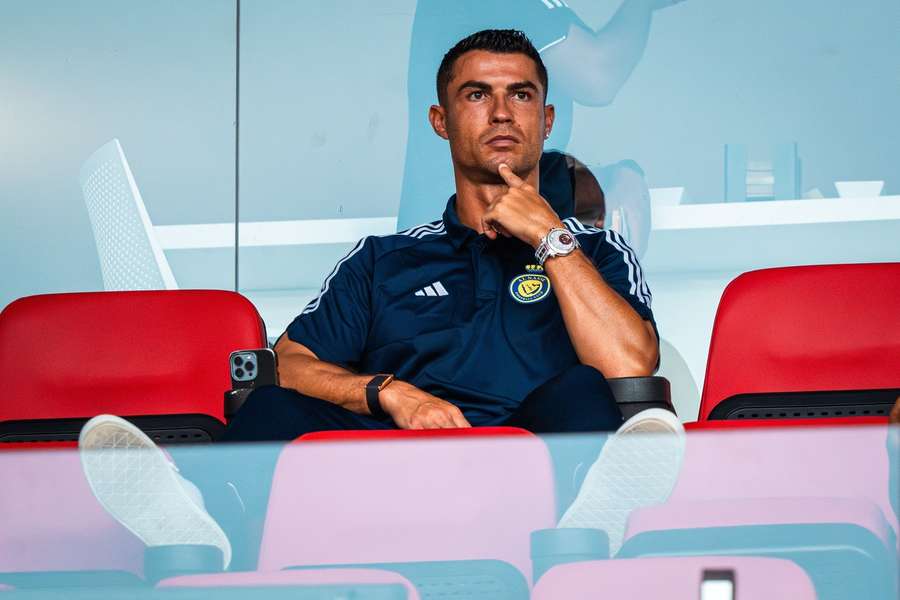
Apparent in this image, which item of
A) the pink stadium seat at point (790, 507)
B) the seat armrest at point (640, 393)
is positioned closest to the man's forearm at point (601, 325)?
the seat armrest at point (640, 393)

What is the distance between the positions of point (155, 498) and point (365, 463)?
20cm

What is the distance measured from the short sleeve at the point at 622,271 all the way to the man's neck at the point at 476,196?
0.21 meters

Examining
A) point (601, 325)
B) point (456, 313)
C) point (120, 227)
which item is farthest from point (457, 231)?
point (120, 227)

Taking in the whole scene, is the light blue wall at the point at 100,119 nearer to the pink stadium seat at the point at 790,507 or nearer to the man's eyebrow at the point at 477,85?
the man's eyebrow at the point at 477,85

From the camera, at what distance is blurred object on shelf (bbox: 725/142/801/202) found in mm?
2928

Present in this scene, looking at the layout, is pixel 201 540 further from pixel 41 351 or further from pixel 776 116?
pixel 776 116

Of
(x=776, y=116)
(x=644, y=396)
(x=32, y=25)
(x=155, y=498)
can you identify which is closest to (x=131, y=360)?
(x=644, y=396)

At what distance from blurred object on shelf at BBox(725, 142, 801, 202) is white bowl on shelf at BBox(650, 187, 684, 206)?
14 cm

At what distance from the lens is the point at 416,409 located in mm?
1713

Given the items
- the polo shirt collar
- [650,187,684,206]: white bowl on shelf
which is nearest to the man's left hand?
the polo shirt collar

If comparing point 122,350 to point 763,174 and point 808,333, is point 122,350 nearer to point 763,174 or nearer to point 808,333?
point 808,333

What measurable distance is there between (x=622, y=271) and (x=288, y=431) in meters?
0.83

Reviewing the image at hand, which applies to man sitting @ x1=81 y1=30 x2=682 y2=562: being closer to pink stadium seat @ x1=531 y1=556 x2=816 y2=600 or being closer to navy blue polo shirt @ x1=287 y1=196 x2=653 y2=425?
navy blue polo shirt @ x1=287 y1=196 x2=653 y2=425

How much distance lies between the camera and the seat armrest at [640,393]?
63.7 inches
